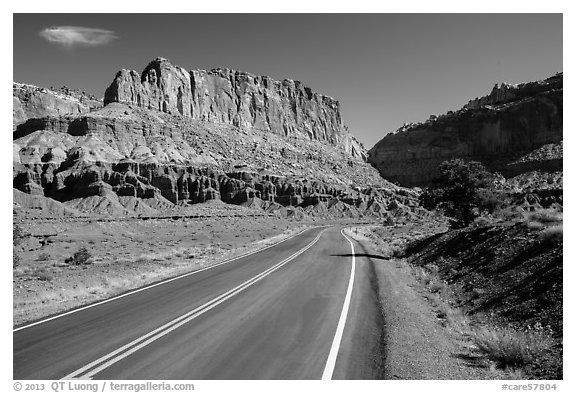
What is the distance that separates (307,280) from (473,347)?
28.4 feet

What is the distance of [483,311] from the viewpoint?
39.8 ft

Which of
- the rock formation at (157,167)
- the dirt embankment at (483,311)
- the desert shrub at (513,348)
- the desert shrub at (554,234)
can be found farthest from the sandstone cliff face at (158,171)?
the desert shrub at (513,348)

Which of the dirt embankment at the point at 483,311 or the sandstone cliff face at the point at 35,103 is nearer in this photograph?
the dirt embankment at the point at 483,311

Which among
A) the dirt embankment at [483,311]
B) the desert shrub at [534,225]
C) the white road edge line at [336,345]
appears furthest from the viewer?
the desert shrub at [534,225]

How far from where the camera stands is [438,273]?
19.9m

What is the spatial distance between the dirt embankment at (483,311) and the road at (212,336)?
0.82m

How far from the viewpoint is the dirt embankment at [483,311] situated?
24.6ft

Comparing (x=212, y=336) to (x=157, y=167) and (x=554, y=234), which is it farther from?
(x=157, y=167)

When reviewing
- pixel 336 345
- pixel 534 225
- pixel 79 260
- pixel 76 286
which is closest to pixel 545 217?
pixel 534 225

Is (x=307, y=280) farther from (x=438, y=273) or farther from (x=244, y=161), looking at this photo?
(x=244, y=161)

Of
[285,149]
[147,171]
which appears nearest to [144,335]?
[147,171]

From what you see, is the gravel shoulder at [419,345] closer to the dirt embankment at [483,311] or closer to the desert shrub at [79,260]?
the dirt embankment at [483,311]

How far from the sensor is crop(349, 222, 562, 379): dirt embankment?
24.6 ft

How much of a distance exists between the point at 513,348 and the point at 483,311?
4.71m
